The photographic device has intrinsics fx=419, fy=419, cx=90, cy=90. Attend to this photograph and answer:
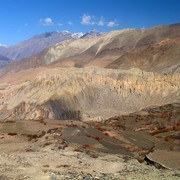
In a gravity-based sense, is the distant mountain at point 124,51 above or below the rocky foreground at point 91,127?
above

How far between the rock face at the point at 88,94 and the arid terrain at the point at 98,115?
0.57ft

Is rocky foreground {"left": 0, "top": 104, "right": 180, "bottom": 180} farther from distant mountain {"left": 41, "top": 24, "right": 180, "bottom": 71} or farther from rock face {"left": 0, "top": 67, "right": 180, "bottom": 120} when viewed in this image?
distant mountain {"left": 41, "top": 24, "right": 180, "bottom": 71}

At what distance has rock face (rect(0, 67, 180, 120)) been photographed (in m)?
70.8

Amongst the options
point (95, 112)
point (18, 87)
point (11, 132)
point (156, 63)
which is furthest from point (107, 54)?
point (11, 132)

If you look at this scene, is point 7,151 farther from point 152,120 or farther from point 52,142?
point 152,120

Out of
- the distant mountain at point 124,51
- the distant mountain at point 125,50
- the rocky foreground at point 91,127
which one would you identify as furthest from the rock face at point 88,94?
the distant mountain at point 125,50

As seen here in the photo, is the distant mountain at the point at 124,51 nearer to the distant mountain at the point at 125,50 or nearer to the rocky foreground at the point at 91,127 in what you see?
the distant mountain at the point at 125,50

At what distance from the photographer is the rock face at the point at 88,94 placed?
70750 millimetres

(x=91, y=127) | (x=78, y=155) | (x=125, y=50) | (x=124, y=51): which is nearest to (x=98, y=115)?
(x=91, y=127)

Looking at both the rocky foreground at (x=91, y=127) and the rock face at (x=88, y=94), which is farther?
the rock face at (x=88, y=94)

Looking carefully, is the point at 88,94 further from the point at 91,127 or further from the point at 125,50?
the point at 125,50

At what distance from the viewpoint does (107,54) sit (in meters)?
163

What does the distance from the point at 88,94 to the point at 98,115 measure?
9.90 metres

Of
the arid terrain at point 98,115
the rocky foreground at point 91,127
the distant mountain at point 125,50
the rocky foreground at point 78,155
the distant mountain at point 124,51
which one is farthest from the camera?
the distant mountain at point 125,50
